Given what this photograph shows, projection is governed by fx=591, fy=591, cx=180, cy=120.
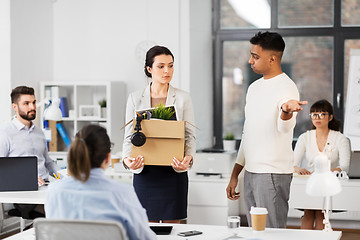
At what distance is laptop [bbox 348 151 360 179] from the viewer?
15.8 ft

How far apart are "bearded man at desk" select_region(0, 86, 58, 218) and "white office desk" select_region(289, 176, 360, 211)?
208 centimetres

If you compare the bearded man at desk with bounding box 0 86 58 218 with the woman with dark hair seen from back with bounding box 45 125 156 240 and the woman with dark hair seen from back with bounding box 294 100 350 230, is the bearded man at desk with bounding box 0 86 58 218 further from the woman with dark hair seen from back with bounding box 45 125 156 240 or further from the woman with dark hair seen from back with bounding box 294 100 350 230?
the woman with dark hair seen from back with bounding box 45 125 156 240

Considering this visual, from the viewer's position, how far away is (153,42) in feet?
21.8

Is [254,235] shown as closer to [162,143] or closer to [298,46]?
[162,143]

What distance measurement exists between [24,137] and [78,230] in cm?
271

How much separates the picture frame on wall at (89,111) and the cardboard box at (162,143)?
3214mm

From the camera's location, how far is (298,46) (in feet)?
23.0

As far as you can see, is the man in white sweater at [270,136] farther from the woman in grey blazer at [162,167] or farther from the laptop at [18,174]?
the laptop at [18,174]

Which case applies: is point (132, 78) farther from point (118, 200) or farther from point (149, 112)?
point (118, 200)

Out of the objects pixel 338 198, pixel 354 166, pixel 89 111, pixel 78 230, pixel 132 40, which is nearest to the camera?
pixel 78 230

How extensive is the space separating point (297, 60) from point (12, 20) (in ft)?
10.7

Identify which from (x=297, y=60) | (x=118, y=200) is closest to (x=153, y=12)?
(x=297, y=60)

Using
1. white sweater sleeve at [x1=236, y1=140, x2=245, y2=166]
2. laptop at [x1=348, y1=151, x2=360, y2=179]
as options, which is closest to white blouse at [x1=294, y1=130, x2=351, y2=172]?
laptop at [x1=348, y1=151, x2=360, y2=179]

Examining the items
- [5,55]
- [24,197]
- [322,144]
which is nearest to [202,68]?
[322,144]
